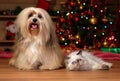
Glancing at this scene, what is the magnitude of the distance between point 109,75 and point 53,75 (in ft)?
1.66

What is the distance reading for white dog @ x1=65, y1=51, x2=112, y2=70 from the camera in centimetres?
305

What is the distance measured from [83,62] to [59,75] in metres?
0.32

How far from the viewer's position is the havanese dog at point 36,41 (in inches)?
118

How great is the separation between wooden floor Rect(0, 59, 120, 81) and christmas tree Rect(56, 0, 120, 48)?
191 centimetres

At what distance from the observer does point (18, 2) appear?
5.54 m

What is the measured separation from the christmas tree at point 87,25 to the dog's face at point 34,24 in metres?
2.00

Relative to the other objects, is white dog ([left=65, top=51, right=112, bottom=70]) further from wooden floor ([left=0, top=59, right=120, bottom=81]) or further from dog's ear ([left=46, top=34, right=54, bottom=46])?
dog's ear ([left=46, top=34, right=54, bottom=46])

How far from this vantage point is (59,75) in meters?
2.87

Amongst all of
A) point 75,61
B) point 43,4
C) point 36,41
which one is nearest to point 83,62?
point 75,61

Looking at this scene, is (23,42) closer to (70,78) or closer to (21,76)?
(21,76)

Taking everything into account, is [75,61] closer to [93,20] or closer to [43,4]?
[93,20]

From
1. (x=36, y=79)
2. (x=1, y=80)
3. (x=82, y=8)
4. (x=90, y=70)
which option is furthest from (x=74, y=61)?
(x=82, y=8)

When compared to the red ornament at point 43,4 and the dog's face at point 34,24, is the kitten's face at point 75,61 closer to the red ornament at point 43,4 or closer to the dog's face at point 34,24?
the dog's face at point 34,24

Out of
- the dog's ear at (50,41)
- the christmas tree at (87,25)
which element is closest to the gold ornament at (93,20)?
the christmas tree at (87,25)
